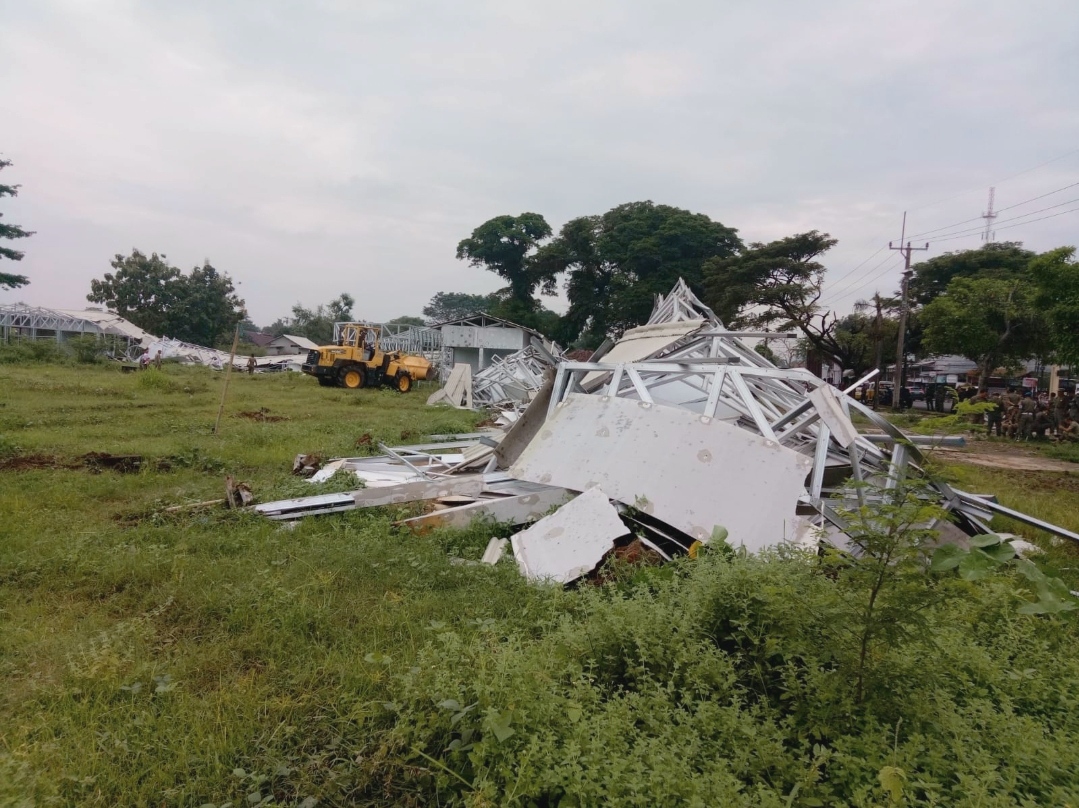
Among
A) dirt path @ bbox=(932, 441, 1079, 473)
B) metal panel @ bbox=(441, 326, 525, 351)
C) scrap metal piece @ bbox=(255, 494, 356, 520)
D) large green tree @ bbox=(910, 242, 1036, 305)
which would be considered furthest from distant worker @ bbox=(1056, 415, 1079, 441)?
metal panel @ bbox=(441, 326, 525, 351)

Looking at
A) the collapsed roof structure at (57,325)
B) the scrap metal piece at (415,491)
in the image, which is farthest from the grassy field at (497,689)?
the collapsed roof structure at (57,325)

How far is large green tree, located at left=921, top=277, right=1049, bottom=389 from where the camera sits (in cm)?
1873

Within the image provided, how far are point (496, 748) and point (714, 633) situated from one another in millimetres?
1176

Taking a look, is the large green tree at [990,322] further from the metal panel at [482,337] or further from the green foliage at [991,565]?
the green foliage at [991,565]

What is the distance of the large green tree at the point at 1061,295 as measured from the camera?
405 inches

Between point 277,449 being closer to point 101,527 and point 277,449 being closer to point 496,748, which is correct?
point 101,527

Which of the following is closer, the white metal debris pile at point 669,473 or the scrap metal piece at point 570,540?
the scrap metal piece at point 570,540

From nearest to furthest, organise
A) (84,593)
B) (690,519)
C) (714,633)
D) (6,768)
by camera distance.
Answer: (6,768)
(714,633)
(84,593)
(690,519)

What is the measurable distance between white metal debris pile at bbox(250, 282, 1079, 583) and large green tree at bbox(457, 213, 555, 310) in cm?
3446

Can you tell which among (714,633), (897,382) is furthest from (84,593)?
(897,382)

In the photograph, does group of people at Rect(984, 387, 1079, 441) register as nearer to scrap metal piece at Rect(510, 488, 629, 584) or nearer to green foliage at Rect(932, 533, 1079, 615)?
scrap metal piece at Rect(510, 488, 629, 584)

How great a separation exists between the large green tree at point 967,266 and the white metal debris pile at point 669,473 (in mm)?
23946

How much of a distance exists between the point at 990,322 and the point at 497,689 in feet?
75.4

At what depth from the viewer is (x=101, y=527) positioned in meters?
4.76
